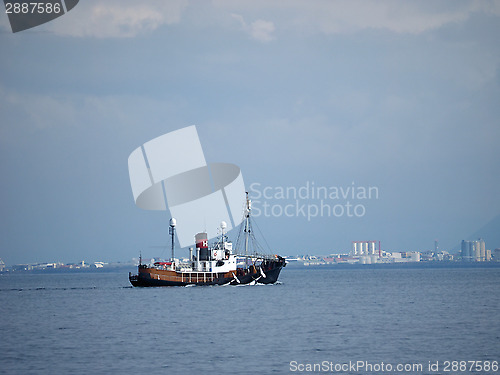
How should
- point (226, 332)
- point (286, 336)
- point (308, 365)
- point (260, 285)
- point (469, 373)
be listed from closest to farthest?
point (469, 373), point (308, 365), point (286, 336), point (226, 332), point (260, 285)

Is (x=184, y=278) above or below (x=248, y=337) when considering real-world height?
above

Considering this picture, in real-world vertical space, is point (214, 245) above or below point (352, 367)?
above

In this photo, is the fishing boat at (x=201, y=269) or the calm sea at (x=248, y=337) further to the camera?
the fishing boat at (x=201, y=269)

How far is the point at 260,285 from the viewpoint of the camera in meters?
131

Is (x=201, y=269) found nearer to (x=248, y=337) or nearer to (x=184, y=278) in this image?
(x=184, y=278)

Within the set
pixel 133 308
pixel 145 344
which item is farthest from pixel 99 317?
pixel 145 344

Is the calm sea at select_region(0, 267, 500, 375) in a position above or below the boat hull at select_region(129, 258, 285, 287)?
below

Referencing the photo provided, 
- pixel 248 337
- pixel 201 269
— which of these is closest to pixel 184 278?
pixel 201 269

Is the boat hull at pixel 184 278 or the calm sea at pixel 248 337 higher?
the boat hull at pixel 184 278

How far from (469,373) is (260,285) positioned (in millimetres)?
93678

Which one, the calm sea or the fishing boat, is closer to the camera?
the calm sea

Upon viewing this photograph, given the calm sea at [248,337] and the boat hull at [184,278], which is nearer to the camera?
the calm sea at [248,337]

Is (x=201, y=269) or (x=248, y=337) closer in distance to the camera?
(x=248, y=337)

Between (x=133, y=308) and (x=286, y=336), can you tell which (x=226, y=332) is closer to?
(x=286, y=336)
